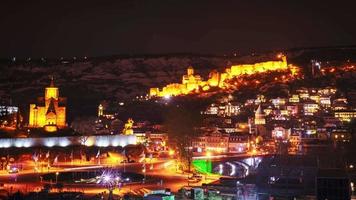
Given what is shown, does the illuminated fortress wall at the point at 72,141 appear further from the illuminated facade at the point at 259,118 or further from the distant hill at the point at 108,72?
the distant hill at the point at 108,72

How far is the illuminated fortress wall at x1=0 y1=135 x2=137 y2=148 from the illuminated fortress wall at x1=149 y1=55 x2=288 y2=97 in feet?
136

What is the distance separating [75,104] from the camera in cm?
10006

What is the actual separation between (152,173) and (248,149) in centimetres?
2648

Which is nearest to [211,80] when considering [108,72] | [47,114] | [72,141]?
[47,114]

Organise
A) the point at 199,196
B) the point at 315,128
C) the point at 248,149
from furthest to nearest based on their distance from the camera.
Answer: the point at 315,128 → the point at 248,149 → the point at 199,196

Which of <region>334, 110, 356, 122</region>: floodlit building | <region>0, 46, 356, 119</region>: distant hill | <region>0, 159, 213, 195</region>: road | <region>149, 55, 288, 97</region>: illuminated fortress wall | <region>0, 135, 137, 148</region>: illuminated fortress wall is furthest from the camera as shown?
<region>0, 46, 356, 119</region>: distant hill

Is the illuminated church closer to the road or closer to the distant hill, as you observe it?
the road

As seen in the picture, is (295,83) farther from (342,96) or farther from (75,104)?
(75,104)

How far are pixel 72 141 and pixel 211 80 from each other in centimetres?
5293

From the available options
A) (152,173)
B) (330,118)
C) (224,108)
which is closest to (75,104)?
(224,108)

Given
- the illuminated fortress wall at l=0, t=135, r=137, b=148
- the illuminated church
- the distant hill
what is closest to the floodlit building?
the illuminated fortress wall at l=0, t=135, r=137, b=148

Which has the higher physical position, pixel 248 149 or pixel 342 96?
pixel 342 96

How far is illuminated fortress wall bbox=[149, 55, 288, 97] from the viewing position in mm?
100025

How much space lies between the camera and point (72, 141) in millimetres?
53188
